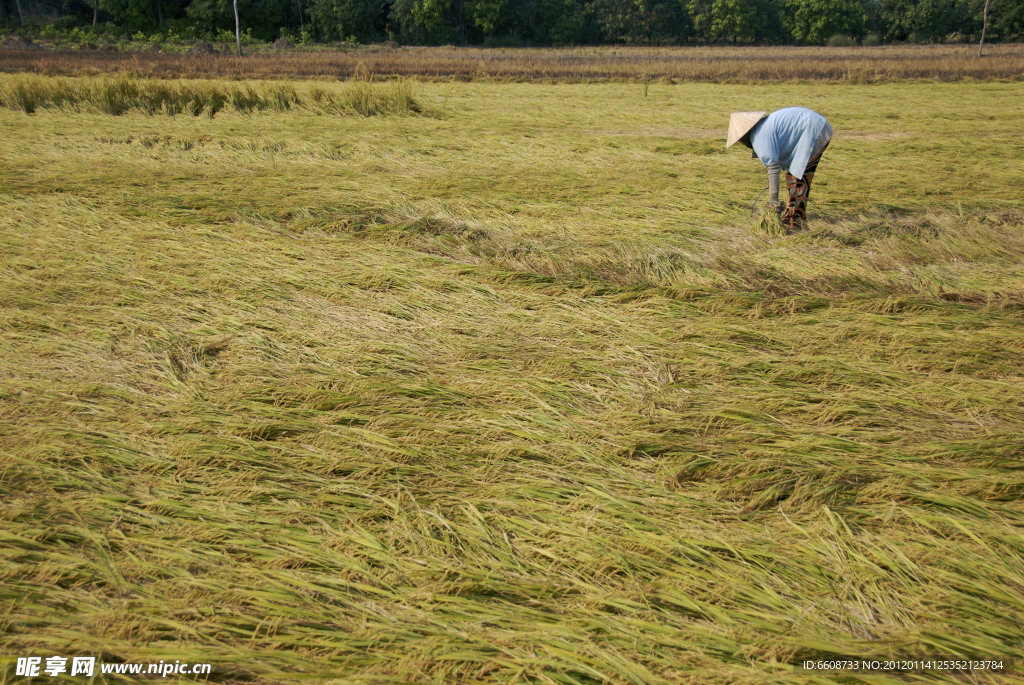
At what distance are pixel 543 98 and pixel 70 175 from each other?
10.4 metres

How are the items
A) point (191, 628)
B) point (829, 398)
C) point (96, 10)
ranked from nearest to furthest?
point (191, 628), point (829, 398), point (96, 10)

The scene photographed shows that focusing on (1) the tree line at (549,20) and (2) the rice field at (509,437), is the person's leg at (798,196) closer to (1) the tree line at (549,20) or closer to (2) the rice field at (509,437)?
(2) the rice field at (509,437)

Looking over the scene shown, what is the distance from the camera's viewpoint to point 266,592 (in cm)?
193

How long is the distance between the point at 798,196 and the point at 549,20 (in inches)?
2013

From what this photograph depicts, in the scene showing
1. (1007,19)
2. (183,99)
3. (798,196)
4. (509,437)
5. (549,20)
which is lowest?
(509,437)

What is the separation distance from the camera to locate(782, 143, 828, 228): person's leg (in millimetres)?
5242

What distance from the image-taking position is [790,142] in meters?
5.12

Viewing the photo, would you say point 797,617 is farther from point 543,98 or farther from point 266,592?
point 543,98

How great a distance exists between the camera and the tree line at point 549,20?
1743 inches

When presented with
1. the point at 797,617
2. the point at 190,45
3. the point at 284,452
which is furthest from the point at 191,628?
the point at 190,45
